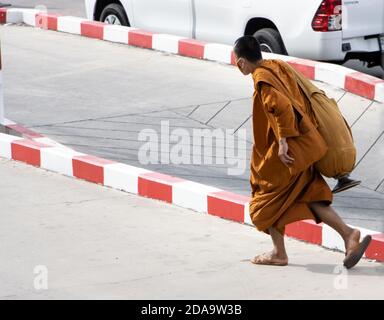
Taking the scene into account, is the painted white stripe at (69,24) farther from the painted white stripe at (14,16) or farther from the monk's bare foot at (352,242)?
the monk's bare foot at (352,242)

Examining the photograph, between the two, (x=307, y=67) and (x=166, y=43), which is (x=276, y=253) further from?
(x=166, y=43)

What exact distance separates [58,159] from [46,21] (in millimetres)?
5748

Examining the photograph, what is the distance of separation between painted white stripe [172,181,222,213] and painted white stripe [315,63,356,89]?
316 centimetres

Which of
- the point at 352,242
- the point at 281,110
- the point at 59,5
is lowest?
the point at 59,5

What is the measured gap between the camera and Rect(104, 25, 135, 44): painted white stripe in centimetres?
1396

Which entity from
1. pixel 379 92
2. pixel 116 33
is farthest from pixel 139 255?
pixel 116 33

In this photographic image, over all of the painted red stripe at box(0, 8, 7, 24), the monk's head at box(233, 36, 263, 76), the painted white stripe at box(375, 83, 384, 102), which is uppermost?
the monk's head at box(233, 36, 263, 76)

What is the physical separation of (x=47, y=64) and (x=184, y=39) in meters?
1.51

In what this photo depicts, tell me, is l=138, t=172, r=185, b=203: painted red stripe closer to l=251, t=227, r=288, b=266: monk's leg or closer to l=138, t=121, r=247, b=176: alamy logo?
l=138, t=121, r=247, b=176: alamy logo

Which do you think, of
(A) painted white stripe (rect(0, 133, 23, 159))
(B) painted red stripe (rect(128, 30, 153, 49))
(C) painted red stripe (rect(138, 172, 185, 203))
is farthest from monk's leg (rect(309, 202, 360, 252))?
(B) painted red stripe (rect(128, 30, 153, 49))

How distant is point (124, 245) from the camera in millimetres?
7844

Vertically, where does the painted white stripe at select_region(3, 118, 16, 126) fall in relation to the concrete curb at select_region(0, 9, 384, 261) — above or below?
below

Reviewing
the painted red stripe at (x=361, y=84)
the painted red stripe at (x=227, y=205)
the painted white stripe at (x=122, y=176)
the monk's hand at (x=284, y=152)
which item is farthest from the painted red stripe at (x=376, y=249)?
the painted red stripe at (x=361, y=84)

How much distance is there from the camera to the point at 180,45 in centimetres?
1335
